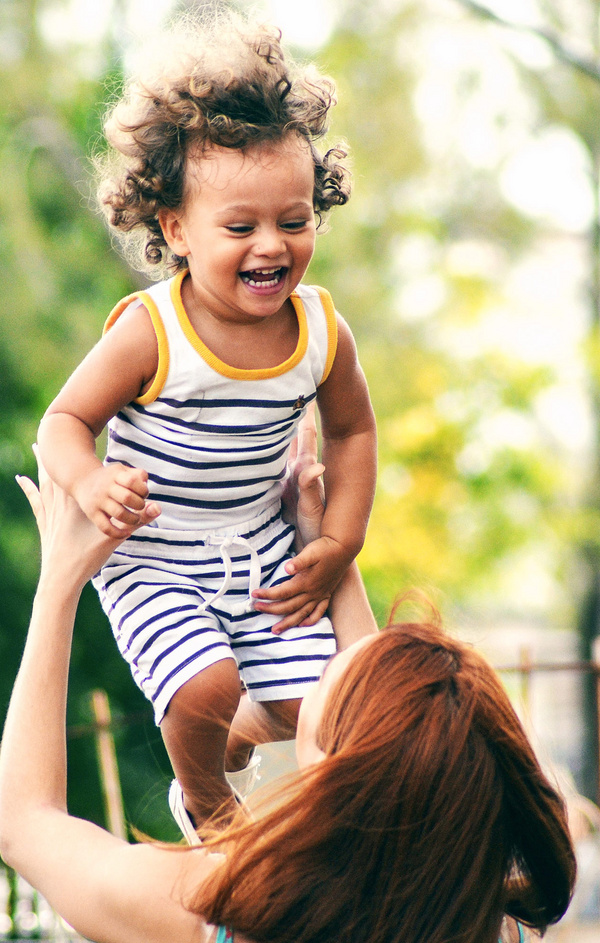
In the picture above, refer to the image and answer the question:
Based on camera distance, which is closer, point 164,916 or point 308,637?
point 164,916

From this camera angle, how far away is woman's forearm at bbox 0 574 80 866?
123 cm

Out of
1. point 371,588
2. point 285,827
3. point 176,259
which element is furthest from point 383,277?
point 285,827

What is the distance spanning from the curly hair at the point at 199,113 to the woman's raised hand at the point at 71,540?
414 millimetres

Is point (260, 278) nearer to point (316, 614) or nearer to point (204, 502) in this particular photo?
point (204, 502)

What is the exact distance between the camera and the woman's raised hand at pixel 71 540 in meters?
1.35

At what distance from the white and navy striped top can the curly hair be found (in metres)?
0.15

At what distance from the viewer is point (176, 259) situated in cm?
157

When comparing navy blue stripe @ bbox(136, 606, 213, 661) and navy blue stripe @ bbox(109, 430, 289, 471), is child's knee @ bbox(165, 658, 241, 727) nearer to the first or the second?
navy blue stripe @ bbox(136, 606, 213, 661)

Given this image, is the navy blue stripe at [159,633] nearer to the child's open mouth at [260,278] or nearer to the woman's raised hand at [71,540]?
the woman's raised hand at [71,540]

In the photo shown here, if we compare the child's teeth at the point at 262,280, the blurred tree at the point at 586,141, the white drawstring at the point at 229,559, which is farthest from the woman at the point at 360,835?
the blurred tree at the point at 586,141

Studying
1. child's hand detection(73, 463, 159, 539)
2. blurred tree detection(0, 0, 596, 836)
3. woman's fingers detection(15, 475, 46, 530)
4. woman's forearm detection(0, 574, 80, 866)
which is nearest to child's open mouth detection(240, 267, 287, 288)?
child's hand detection(73, 463, 159, 539)

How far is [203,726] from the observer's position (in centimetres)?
139

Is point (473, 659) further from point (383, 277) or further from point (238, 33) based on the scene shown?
point (383, 277)

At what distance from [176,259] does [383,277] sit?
321 inches
